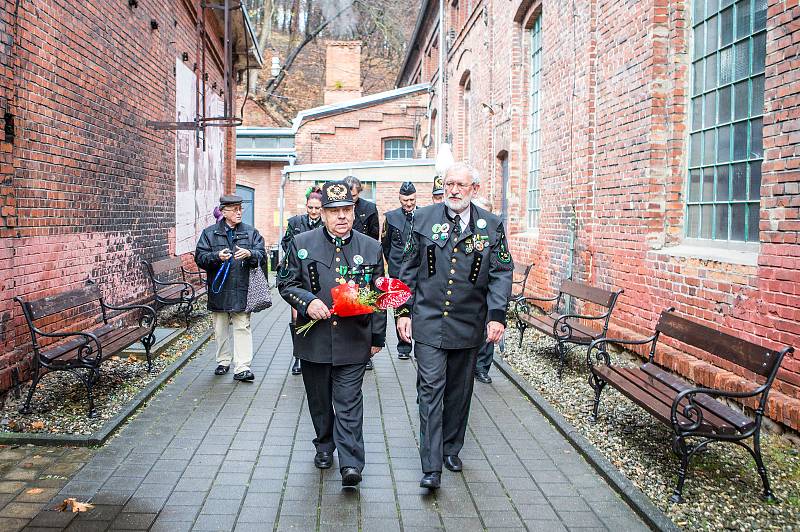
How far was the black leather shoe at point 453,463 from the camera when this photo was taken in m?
5.23

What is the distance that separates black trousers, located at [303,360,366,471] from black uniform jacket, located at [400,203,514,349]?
0.56 meters

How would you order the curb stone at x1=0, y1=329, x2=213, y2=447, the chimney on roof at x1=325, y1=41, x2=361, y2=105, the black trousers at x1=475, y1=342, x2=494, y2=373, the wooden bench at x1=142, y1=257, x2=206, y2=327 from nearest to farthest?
1. the curb stone at x1=0, y1=329, x2=213, y2=447
2. the black trousers at x1=475, y1=342, x2=494, y2=373
3. the wooden bench at x1=142, y1=257, x2=206, y2=327
4. the chimney on roof at x1=325, y1=41, x2=361, y2=105

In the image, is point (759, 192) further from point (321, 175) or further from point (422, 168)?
point (321, 175)

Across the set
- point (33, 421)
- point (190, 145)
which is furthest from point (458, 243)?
point (190, 145)

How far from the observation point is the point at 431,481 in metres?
4.77

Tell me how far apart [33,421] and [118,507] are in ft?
6.61

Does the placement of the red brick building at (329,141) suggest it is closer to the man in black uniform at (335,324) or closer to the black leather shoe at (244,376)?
the black leather shoe at (244,376)

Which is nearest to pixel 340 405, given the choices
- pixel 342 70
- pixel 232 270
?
pixel 232 270

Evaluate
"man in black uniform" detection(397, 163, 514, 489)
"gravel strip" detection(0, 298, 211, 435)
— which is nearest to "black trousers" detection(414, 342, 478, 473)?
"man in black uniform" detection(397, 163, 514, 489)

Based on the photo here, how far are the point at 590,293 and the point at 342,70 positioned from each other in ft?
81.3

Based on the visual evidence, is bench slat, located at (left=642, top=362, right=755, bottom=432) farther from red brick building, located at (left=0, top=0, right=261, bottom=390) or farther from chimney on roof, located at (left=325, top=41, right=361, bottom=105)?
chimney on roof, located at (left=325, top=41, right=361, bottom=105)

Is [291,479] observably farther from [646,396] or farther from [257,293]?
[257,293]

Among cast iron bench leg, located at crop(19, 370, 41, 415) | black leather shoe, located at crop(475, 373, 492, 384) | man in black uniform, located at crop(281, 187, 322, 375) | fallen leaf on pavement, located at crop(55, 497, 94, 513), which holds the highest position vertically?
man in black uniform, located at crop(281, 187, 322, 375)

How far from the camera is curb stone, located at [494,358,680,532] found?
14.2ft
